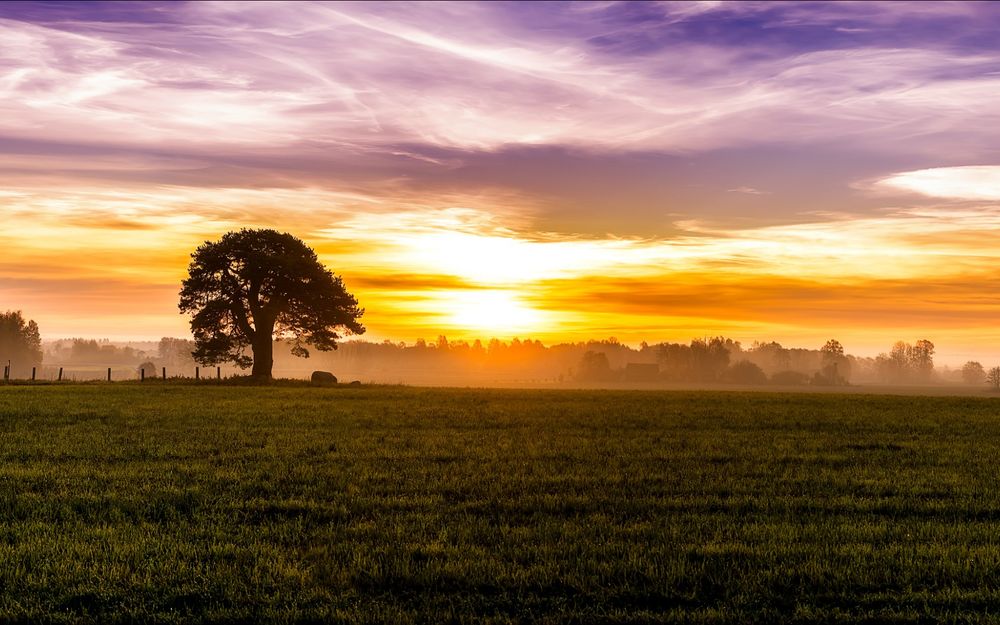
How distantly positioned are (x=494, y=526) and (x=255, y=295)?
5579 centimetres

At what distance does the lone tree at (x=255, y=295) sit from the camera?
61.3 m

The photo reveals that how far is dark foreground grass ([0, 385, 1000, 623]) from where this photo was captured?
8.30 meters

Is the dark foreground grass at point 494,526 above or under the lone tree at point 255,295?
under

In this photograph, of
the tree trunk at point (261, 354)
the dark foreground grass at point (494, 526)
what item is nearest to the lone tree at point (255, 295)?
the tree trunk at point (261, 354)

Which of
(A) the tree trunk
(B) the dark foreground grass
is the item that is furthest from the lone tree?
(B) the dark foreground grass

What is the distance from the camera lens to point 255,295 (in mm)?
62125

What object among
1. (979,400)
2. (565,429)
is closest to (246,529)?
(565,429)

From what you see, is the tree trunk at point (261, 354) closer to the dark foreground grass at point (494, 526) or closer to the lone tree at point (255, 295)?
the lone tree at point (255, 295)

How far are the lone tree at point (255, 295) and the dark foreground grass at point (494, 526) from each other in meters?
39.3

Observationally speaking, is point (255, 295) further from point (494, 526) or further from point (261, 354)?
point (494, 526)

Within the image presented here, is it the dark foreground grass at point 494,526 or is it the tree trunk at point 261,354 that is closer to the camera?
the dark foreground grass at point 494,526

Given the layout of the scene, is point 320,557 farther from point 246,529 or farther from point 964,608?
point 964,608

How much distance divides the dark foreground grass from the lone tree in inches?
1546

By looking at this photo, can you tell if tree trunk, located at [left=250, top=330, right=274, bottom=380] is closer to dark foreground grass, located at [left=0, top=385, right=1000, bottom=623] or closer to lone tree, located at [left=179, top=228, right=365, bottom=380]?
lone tree, located at [left=179, top=228, right=365, bottom=380]
